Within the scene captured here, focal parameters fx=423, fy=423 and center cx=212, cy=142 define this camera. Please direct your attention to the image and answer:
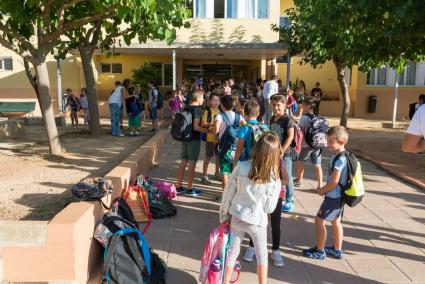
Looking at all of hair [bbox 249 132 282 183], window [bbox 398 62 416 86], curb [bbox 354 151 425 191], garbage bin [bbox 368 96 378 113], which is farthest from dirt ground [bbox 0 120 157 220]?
window [bbox 398 62 416 86]

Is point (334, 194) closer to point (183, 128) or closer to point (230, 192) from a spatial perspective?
point (230, 192)

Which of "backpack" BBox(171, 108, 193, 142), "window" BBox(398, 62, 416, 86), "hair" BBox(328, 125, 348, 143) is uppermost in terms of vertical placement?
"window" BBox(398, 62, 416, 86)

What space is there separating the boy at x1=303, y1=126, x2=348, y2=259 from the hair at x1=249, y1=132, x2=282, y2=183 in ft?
3.10

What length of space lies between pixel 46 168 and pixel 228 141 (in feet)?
11.6

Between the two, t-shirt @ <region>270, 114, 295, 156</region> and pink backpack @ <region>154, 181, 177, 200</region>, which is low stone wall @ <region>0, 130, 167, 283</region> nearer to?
pink backpack @ <region>154, 181, 177, 200</region>

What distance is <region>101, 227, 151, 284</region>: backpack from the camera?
11.9ft

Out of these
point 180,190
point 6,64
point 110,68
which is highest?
point 6,64

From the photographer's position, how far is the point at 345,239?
496cm

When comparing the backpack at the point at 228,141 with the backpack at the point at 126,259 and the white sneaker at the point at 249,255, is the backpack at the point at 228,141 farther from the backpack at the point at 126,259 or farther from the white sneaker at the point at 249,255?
the backpack at the point at 126,259

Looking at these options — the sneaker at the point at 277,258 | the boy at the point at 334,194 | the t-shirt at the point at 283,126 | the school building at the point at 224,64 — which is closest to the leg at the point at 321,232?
the boy at the point at 334,194

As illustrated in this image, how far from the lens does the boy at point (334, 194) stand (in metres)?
4.11

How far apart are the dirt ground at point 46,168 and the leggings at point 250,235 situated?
94.7 inches

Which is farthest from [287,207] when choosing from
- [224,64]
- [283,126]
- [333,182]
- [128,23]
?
[224,64]

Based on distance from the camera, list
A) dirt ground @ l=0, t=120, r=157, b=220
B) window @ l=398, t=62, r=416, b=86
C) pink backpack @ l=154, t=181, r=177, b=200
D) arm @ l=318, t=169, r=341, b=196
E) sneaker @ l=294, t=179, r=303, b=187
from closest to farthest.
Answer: arm @ l=318, t=169, r=341, b=196 < dirt ground @ l=0, t=120, r=157, b=220 < pink backpack @ l=154, t=181, r=177, b=200 < sneaker @ l=294, t=179, r=303, b=187 < window @ l=398, t=62, r=416, b=86
